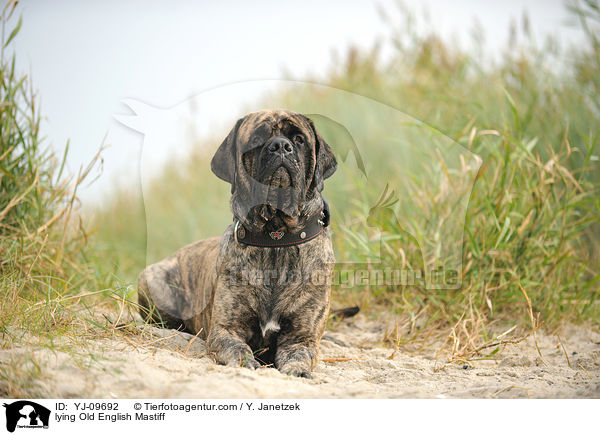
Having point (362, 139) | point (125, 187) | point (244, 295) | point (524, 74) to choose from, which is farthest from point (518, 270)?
point (125, 187)

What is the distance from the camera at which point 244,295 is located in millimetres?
3162

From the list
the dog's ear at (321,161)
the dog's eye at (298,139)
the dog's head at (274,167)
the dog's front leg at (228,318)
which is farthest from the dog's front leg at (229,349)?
the dog's eye at (298,139)

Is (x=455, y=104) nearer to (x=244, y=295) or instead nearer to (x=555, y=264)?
(x=555, y=264)

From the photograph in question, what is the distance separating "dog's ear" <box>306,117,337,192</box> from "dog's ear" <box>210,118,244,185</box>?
0.46 meters

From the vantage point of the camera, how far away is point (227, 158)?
319cm

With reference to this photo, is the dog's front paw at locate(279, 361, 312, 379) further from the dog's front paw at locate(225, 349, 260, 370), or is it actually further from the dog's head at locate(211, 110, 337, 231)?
the dog's head at locate(211, 110, 337, 231)

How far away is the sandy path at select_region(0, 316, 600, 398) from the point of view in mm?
2416

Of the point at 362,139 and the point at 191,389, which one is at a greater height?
the point at 362,139

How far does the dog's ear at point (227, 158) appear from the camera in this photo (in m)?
3.17

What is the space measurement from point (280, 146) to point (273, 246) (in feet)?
1.93

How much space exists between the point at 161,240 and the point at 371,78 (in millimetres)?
4635

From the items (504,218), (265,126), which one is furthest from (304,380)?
(504,218)
